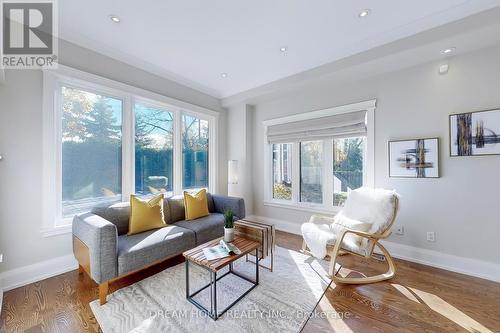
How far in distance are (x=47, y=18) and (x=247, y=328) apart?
11.6 ft

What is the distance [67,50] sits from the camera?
238cm

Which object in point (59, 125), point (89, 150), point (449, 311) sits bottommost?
point (449, 311)

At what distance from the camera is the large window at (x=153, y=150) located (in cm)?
314

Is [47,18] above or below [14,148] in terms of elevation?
above

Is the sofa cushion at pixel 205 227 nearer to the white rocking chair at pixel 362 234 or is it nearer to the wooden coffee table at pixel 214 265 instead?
the wooden coffee table at pixel 214 265

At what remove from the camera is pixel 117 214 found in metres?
2.43

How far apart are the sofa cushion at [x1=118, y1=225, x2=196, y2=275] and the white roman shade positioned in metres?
2.41

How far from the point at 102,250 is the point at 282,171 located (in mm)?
3116

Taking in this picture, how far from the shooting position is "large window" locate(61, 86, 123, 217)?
246cm

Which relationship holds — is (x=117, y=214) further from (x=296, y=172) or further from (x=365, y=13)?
(x=365, y=13)

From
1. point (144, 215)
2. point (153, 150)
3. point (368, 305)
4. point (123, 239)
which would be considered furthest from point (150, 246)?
point (368, 305)

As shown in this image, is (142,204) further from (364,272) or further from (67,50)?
(364,272)

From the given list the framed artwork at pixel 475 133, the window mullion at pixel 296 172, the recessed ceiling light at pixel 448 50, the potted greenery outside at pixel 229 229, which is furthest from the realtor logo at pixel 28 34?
the framed artwork at pixel 475 133

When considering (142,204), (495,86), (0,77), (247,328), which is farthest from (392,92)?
(0,77)
